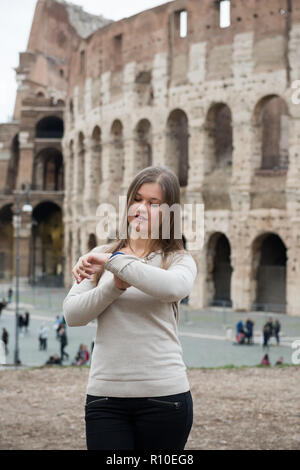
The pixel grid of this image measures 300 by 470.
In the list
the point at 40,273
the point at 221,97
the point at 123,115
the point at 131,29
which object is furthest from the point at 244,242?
the point at 40,273

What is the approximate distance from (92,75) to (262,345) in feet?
71.2

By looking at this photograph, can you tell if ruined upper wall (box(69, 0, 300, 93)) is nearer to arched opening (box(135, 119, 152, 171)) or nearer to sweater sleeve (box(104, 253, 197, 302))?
arched opening (box(135, 119, 152, 171))

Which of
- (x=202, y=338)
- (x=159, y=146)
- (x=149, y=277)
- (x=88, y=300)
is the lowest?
(x=202, y=338)

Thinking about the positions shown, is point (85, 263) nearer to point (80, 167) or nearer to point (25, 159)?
point (80, 167)

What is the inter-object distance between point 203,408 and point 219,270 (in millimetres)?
21057

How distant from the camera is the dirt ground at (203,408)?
278 inches

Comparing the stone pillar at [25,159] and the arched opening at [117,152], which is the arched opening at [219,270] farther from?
the stone pillar at [25,159]

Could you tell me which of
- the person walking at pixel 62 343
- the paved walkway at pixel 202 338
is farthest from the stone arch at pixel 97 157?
the person walking at pixel 62 343

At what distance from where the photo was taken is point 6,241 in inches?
1882

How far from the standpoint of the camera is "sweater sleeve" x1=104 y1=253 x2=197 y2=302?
258 cm

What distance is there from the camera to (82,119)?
3725 cm

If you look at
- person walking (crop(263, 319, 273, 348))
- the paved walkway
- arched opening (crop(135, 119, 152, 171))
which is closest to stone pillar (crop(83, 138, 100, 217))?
arched opening (crop(135, 119, 152, 171))

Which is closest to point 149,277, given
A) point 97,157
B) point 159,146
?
point 159,146

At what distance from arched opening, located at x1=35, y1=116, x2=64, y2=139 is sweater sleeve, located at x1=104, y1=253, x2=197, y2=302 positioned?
4415cm
